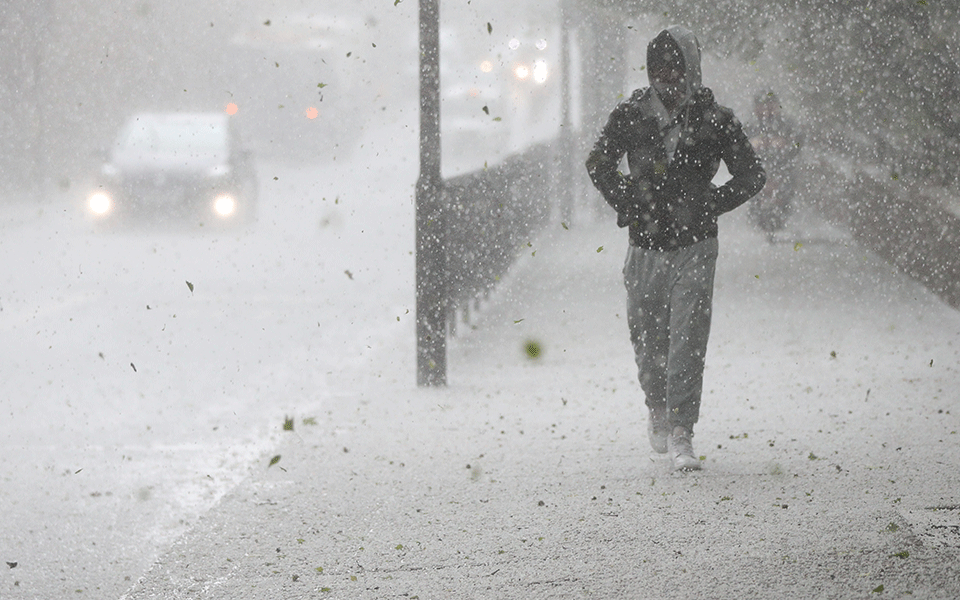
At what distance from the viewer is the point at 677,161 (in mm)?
3994

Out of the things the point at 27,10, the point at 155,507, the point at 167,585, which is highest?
the point at 27,10

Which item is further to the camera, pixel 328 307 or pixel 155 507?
pixel 328 307

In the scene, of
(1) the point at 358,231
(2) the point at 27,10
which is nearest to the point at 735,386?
(1) the point at 358,231

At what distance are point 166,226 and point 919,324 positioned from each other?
39.6ft

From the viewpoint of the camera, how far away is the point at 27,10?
60.2 ft

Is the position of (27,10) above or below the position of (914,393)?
above

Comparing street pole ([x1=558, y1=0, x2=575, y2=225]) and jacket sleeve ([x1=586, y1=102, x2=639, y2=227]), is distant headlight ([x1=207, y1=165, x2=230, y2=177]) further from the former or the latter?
jacket sleeve ([x1=586, y1=102, x2=639, y2=227])

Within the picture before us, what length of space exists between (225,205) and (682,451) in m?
14.7

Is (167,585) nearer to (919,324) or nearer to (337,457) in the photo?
(337,457)

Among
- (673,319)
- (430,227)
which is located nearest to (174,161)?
(430,227)

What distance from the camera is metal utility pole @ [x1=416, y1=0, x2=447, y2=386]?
6.08m

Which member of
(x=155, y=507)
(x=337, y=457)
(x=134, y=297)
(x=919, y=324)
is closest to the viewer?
(x=155, y=507)

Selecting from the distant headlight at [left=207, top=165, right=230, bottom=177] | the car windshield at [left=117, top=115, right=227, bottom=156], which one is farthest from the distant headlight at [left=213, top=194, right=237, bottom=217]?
the car windshield at [left=117, top=115, right=227, bottom=156]

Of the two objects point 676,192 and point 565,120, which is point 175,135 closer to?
point 565,120
